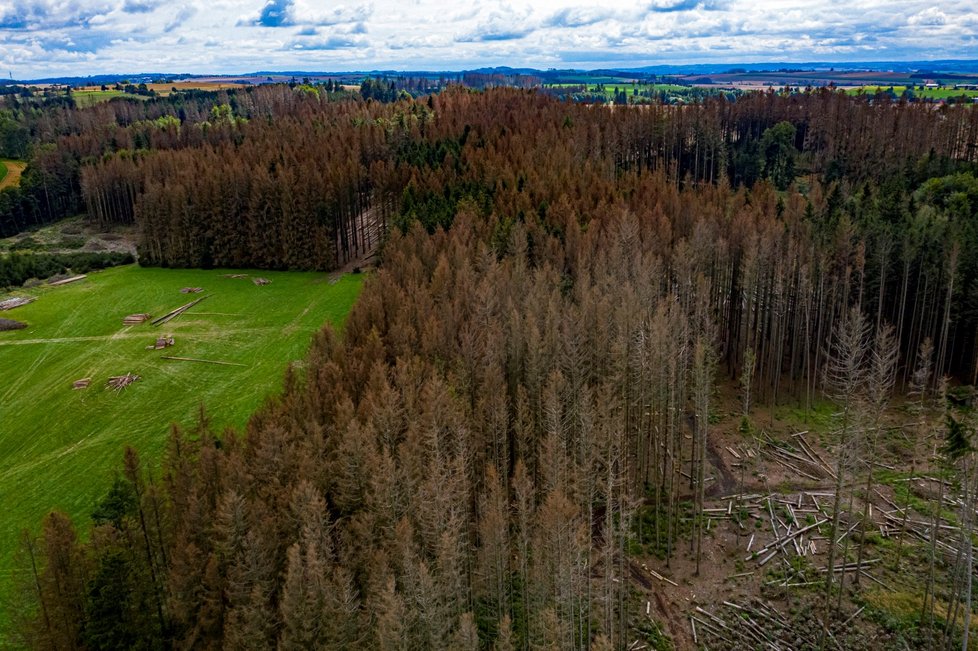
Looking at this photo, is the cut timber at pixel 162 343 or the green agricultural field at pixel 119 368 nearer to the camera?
the green agricultural field at pixel 119 368

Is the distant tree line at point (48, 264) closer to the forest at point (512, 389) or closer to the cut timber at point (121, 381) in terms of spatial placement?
the forest at point (512, 389)

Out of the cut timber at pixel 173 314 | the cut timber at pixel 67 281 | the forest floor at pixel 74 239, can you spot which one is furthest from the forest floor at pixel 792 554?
the forest floor at pixel 74 239

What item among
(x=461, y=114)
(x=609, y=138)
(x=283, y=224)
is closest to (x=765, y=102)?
(x=609, y=138)

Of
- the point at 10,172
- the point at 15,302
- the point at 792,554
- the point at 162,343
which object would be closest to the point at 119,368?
the point at 162,343

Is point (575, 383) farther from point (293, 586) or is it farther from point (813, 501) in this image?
point (293, 586)

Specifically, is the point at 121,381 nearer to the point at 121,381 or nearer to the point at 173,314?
the point at 121,381

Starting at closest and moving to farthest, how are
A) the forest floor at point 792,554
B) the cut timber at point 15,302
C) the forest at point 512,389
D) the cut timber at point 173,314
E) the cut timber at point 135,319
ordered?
the forest at point 512,389 → the forest floor at point 792,554 → the cut timber at point 135,319 → the cut timber at point 173,314 → the cut timber at point 15,302

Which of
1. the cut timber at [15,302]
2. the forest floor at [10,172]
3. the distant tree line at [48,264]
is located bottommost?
the cut timber at [15,302]
